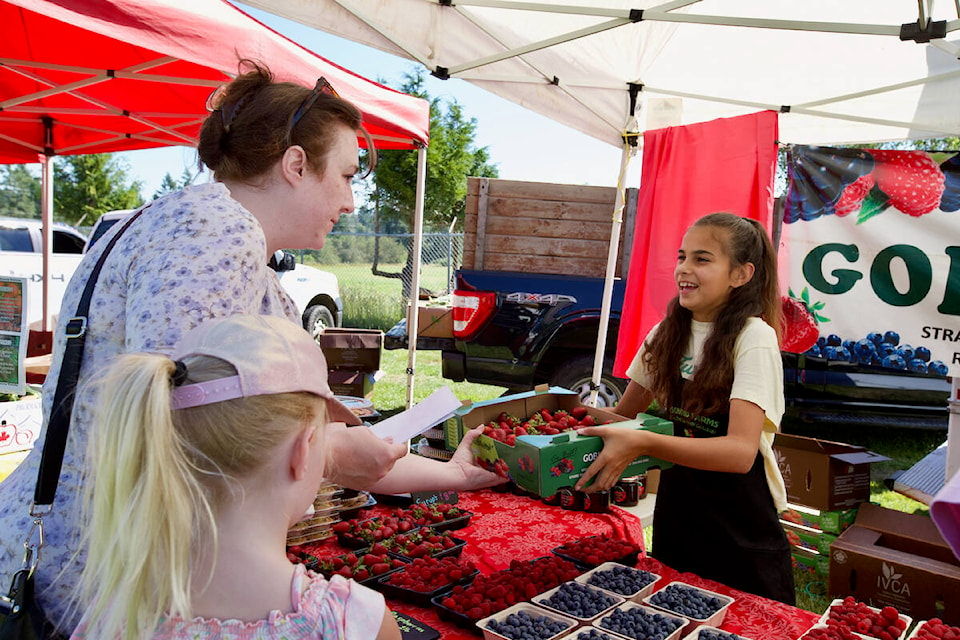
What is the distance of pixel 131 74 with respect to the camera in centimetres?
461

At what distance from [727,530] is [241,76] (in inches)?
79.7

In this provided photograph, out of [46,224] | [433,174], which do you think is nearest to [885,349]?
[46,224]

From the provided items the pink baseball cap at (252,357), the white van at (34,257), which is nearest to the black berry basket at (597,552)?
the pink baseball cap at (252,357)

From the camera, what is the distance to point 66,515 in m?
1.31

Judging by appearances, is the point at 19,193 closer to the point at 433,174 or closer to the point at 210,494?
the point at 433,174

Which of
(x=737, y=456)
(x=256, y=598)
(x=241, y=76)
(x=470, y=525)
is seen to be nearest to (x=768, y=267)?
(x=737, y=456)

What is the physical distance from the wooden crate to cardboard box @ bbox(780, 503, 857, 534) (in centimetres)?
268

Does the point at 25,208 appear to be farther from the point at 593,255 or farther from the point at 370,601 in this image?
the point at 370,601

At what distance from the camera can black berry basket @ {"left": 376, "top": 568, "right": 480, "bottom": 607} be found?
2041 mm

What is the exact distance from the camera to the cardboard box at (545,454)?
77.3 inches

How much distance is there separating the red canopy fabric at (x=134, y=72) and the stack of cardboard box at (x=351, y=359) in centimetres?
171

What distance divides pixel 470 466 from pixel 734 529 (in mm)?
920

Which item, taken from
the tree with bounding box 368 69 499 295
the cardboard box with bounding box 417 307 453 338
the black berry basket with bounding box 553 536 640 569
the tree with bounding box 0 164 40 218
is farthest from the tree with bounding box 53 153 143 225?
the black berry basket with bounding box 553 536 640 569

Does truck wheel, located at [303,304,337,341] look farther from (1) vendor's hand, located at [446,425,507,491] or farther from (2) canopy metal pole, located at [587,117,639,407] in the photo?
(1) vendor's hand, located at [446,425,507,491]
